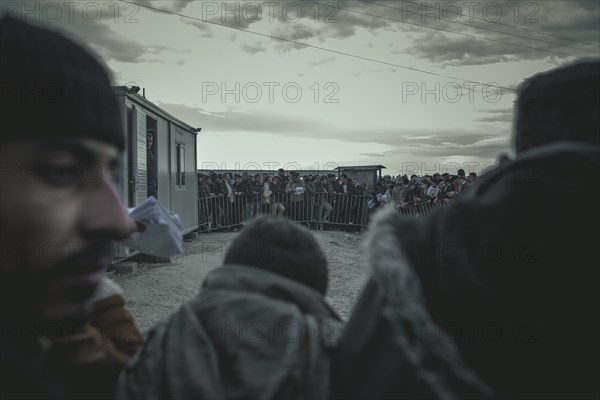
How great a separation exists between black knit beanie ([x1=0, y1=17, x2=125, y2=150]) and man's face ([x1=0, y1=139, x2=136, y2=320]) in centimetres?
3

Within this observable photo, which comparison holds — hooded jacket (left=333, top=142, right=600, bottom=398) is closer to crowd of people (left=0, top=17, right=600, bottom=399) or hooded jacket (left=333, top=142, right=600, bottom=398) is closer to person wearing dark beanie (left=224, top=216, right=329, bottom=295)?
crowd of people (left=0, top=17, right=600, bottom=399)

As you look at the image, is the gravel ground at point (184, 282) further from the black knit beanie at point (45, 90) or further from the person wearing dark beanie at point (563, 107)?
the black knit beanie at point (45, 90)

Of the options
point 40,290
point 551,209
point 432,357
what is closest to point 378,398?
point 432,357

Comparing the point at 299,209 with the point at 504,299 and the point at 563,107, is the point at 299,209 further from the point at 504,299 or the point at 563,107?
the point at 504,299

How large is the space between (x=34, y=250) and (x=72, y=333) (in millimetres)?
331

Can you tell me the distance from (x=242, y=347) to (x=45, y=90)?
0.80m

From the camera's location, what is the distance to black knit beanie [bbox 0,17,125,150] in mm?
1043

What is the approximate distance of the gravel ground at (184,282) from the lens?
6266mm

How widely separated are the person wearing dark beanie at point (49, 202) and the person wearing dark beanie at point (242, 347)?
227 mm

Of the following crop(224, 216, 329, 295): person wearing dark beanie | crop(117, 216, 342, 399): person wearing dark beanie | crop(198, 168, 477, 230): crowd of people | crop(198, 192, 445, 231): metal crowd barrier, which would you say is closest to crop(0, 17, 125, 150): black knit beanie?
crop(117, 216, 342, 399): person wearing dark beanie

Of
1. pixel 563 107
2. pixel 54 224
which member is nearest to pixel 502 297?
pixel 563 107

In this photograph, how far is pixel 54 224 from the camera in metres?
1.01

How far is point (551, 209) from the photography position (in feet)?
2.80

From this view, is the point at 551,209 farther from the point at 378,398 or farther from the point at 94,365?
the point at 94,365
